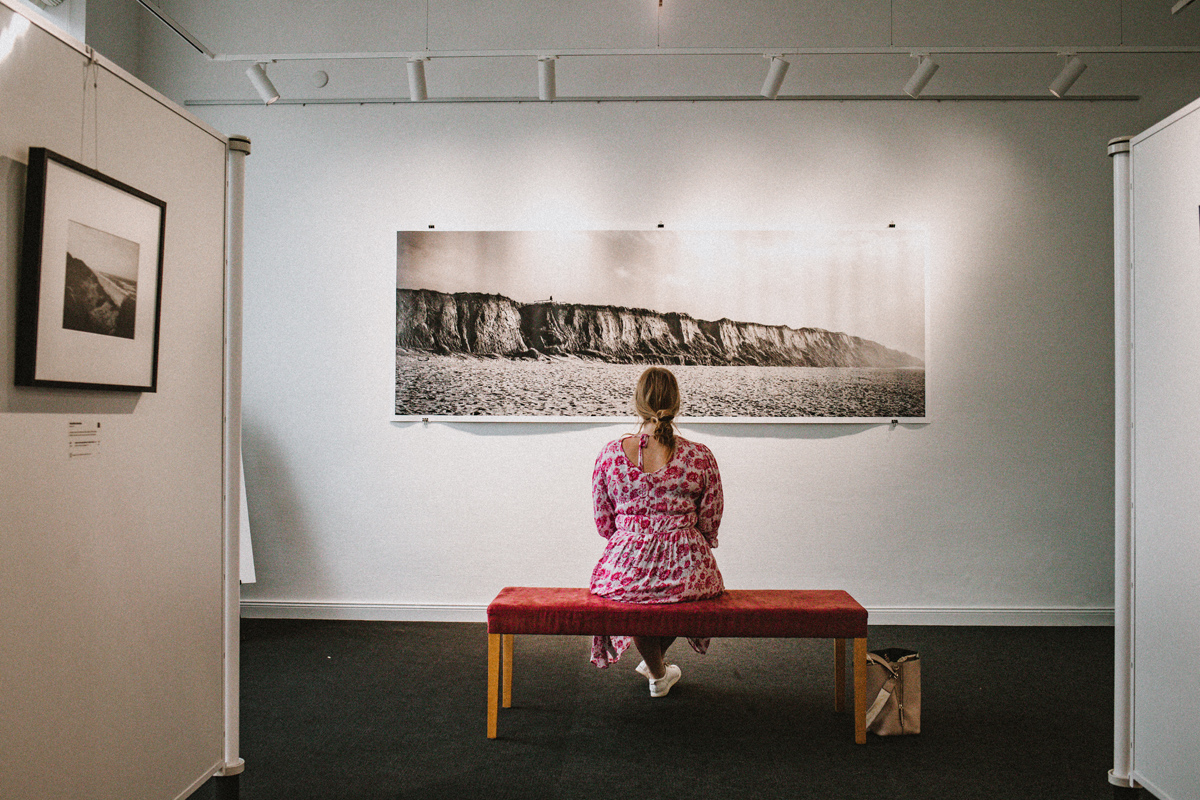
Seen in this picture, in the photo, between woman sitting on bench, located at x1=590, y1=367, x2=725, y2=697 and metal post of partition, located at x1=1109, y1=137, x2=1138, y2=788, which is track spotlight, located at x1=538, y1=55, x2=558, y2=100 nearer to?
woman sitting on bench, located at x1=590, y1=367, x2=725, y2=697

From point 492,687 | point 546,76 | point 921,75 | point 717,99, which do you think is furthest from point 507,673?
point 921,75

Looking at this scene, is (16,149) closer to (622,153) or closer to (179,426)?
(179,426)

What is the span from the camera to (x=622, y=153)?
4.76m

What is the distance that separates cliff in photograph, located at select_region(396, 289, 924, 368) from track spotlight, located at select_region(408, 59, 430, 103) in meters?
1.15

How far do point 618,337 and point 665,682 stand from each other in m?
2.07


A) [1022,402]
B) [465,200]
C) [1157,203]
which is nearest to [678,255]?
[465,200]

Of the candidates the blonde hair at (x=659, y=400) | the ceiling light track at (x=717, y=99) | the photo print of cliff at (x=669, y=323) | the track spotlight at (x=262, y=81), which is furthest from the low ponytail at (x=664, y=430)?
the track spotlight at (x=262, y=81)

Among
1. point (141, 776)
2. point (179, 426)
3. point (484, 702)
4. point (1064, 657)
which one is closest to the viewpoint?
point (141, 776)

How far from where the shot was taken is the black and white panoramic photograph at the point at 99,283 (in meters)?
1.81

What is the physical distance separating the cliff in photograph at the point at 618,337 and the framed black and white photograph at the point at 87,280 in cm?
257

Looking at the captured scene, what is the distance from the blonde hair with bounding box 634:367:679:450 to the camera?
3.20m

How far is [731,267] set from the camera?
15.4 ft

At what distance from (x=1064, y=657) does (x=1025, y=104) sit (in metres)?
3.21

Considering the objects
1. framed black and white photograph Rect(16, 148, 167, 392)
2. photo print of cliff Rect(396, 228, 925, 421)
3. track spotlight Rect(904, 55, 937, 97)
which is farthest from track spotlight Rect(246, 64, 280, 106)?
track spotlight Rect(904, 55, 937, 97)
